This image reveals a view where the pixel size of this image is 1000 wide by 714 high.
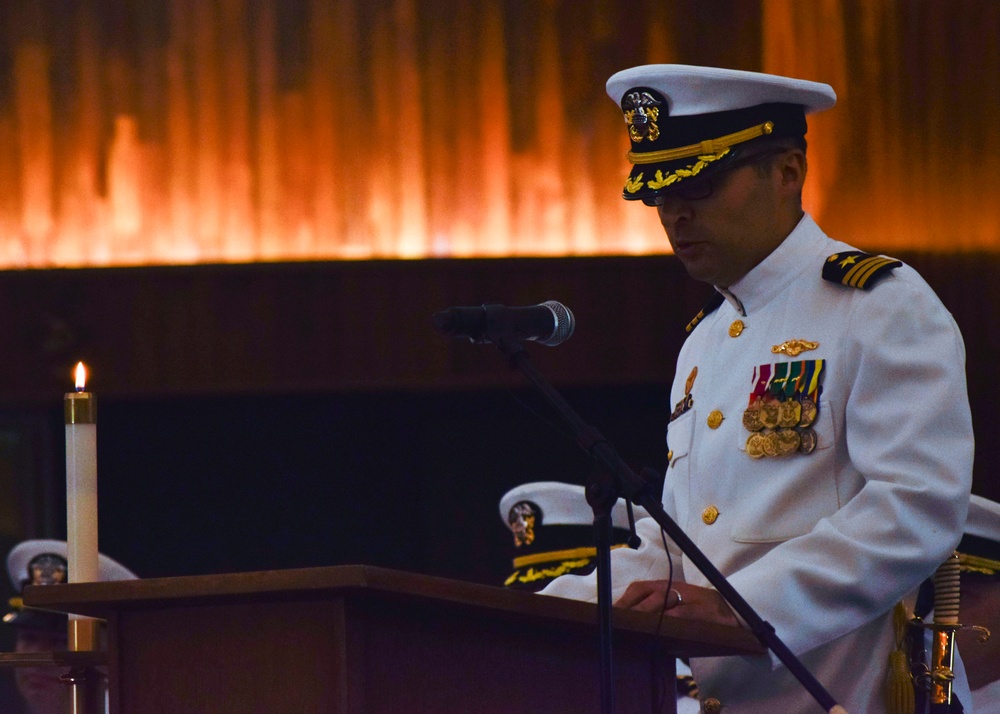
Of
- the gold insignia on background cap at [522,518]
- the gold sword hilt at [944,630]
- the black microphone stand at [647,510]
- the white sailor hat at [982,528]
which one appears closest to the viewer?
the black microphone stand at [647,510]

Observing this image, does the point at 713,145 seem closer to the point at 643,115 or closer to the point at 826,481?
the point at 643,115

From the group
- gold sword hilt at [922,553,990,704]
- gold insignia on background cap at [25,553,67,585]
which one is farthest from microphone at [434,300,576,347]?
gold insignia on background cap at [25,553,67,585]

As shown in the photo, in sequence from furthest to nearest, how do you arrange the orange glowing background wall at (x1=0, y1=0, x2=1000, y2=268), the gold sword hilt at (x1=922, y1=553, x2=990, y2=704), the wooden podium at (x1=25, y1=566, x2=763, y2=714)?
the orange glowing background wall at (x1=0, y1=0, x2=1000, y2=268) < the gold sword hilt at (x1=922, y1=553, x2=990, y2=704) < the wooden podium at (x1=25, y1=566, x2=763, y2=714)

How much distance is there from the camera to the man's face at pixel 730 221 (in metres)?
1.73

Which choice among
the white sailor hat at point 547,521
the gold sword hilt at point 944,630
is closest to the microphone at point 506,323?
the gold sword hilt at point 944,630

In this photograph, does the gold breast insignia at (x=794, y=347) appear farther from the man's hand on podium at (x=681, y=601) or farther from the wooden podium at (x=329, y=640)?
the wooden podium at (x=329, y=640)

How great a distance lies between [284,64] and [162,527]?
1737 millimetres

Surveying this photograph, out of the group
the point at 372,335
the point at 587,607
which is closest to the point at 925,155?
the point at 372,335

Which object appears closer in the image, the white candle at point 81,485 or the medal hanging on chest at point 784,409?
the white candle at point 81,485

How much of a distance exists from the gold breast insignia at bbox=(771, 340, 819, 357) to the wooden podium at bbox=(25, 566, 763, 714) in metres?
0.56

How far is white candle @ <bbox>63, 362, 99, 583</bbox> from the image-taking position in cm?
134

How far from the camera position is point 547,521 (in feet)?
9.65

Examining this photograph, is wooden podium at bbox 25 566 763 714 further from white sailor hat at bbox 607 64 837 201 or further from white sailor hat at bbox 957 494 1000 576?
white sailor hat at bbox 957 494 1000 576

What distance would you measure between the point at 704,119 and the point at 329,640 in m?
0.92
